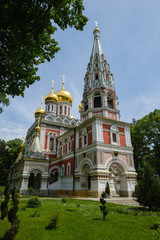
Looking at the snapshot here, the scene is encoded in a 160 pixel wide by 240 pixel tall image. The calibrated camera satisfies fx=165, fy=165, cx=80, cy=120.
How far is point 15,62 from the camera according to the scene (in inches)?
359

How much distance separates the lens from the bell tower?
73.2ft

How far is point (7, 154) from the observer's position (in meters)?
41.8

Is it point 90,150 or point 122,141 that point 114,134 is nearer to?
point 122,141

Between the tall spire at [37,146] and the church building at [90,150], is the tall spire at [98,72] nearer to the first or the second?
the church building at [90,150]

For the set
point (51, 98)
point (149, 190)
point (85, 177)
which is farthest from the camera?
point (51, 98)

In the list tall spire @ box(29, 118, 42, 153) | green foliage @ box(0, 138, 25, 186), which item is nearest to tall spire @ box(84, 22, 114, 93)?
tall spire @ box(29, 118, 42, 153)

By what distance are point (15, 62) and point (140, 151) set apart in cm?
2599

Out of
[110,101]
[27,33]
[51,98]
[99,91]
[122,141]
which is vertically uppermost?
[51,98]

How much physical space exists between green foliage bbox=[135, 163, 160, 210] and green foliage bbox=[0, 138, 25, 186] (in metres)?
35.9

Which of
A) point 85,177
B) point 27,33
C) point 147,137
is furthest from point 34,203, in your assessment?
point 147,137

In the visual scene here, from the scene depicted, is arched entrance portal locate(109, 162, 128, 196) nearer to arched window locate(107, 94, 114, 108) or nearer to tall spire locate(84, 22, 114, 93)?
arched window locate(107, 94, 114, 108)

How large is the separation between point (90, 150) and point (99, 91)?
8.69 metres

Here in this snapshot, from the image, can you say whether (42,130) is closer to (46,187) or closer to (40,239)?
(46,187)

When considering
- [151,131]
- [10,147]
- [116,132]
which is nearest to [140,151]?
[151,131]
